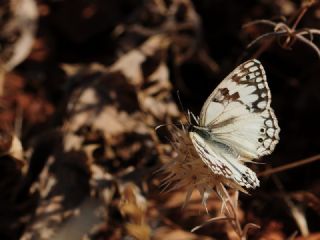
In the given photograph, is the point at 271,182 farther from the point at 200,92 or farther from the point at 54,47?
the point at 54,47

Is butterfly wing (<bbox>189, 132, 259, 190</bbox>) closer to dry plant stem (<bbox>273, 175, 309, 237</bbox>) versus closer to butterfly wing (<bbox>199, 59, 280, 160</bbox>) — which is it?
butterfly wing (<bbox>199, 59, 280, 160</bbox>)

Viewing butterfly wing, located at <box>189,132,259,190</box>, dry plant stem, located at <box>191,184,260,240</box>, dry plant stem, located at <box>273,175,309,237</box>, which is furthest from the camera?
dry plant stem, located at <box>273,175,309,237</box>

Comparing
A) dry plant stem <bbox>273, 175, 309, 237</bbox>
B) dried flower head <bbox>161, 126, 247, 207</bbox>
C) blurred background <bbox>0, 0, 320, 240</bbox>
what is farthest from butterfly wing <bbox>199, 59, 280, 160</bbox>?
dry plant stem <bbox>273, 175, 309, 237</bbox>

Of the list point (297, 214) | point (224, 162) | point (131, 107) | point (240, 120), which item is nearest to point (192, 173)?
point (224, 162)

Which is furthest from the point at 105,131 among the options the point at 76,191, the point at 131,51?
the point at 131,51

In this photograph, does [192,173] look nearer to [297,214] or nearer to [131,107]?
[297,214]

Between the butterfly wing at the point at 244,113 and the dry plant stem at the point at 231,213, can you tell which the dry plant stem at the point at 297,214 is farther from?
the butterfly wing at the point at 244,113
